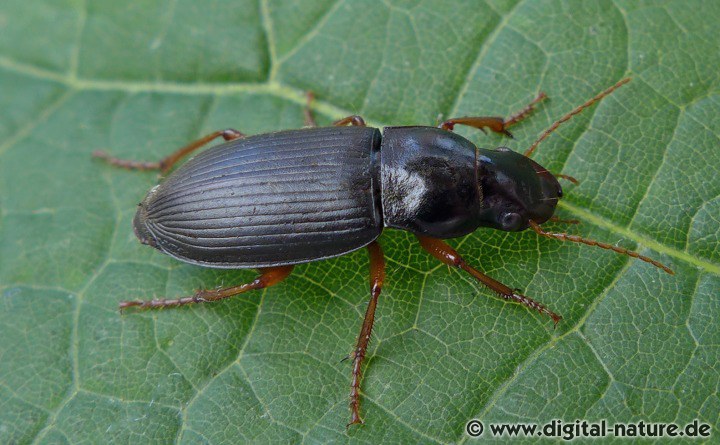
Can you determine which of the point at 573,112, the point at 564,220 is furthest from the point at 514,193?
the point at 573,112


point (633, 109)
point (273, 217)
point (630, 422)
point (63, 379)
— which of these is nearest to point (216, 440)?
point (63, 379)

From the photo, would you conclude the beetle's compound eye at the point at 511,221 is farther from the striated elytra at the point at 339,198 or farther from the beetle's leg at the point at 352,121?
the beetle's leg at the point at 352,121

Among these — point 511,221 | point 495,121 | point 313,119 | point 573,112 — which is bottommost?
point 313,119

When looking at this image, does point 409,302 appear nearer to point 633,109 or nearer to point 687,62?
point 633,109

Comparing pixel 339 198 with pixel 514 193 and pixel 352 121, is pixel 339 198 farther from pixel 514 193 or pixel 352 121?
pixel 514 193

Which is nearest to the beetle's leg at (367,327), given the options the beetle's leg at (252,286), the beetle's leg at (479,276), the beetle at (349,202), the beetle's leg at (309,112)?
the beetle at (349,202)

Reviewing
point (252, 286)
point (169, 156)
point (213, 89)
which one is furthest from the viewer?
point (213, 89)
